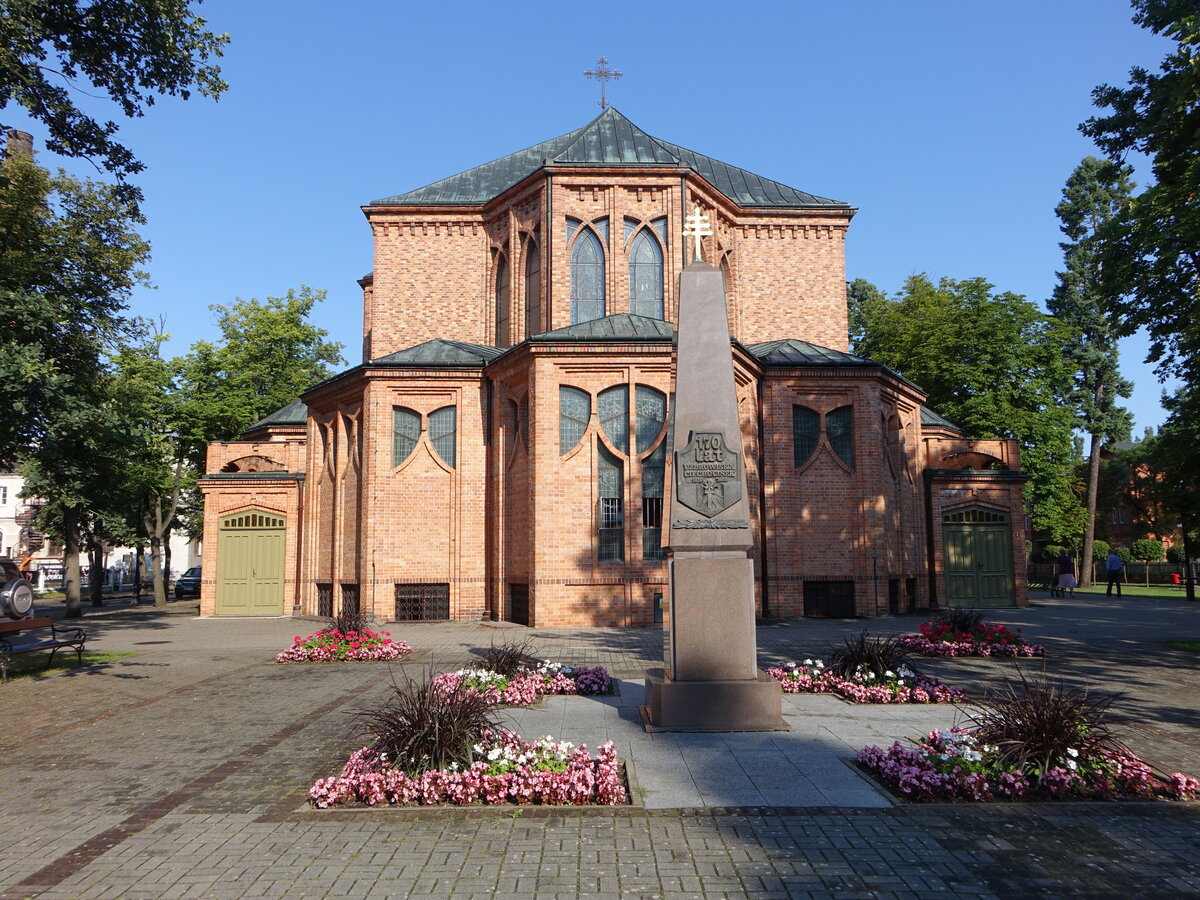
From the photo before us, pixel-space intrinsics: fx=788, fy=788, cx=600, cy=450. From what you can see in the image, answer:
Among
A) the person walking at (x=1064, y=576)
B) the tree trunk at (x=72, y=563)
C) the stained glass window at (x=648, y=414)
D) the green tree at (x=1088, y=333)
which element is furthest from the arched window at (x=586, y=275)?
the green tree at (x=1088, y=333)

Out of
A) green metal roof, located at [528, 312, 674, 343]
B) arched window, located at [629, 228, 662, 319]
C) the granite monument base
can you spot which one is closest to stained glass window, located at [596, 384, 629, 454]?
green metal roof, located at [528, 312, 674, 343]

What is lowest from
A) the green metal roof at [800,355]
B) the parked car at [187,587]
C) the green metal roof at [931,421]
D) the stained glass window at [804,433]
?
the parked car at [187,587]

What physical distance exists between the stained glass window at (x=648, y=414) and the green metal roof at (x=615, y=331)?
1391mm

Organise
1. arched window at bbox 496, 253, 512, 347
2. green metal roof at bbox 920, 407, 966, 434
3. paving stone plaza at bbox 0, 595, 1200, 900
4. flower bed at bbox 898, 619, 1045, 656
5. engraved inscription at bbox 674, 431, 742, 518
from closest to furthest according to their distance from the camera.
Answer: paving stone plaza at bbox 0, 595, 1200, 900 → engraved inscription at bbox 674, 431, 742, 518 → flower bed at bbox 898, 619, 1045, 656 → arched window at bbox 496, 253, 512, 347 → green metal roof at bbox 920, 407, 966, 434

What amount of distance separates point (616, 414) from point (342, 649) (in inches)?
365

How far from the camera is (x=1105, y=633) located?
18359 millimetres

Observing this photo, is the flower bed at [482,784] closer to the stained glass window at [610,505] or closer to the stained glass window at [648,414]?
the stained glass window at [610,505]

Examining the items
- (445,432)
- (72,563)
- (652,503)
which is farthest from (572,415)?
(72,563)

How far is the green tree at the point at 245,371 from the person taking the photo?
3506 cm

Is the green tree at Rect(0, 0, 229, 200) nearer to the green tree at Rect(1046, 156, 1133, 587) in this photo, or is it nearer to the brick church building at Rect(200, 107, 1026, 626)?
the brick church building at Rect(200, 107, 1026, 626)

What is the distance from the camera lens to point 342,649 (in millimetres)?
14062

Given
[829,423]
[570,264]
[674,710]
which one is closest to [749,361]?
[829,423]

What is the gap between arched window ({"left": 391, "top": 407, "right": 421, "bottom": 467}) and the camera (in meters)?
22.6

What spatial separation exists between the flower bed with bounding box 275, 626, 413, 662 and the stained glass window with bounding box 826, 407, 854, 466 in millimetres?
13645
